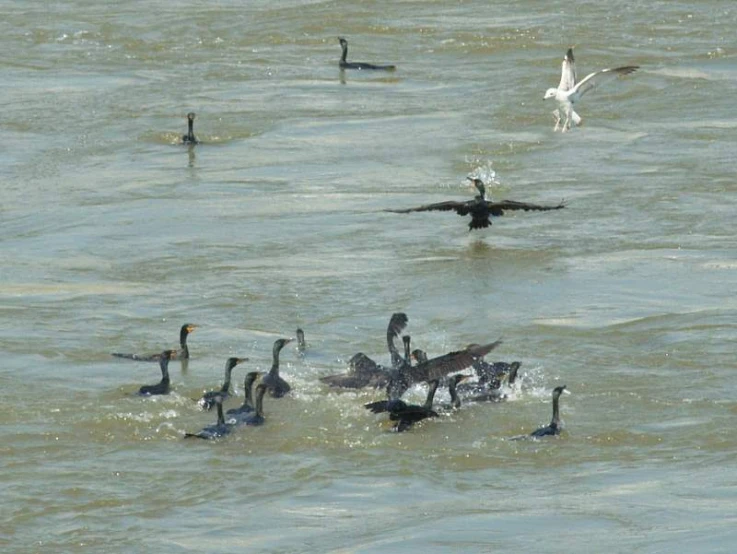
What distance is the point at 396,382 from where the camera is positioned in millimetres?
13852

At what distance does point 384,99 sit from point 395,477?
16.2 meters

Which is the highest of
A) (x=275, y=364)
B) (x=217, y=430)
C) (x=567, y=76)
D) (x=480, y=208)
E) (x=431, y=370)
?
(x=567, y=76)

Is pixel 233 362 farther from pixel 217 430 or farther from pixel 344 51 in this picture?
pixel 344 51

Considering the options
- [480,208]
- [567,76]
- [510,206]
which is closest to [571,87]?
[567,76]

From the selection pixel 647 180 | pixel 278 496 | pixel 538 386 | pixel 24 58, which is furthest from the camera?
pixel 24 58

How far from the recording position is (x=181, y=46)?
3278cm

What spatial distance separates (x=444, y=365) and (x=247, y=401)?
1.42m

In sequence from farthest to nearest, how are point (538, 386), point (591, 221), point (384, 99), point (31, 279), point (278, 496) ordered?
point (384, 99) < point (591, 221) < point (31, 279) < point (538, 386) < point (278, 496)

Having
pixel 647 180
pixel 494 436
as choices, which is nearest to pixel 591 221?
pixel 647 180

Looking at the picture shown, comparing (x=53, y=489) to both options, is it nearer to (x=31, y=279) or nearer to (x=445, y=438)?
(x=445, y=438)

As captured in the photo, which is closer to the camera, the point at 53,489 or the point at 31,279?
the point at 53,489

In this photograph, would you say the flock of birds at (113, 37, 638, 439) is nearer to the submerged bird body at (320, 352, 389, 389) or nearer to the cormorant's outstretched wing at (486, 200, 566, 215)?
the submerged bird body at (320, 352, 389, 389)

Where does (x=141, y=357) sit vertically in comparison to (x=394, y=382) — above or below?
below

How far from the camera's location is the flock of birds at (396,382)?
13.4m
